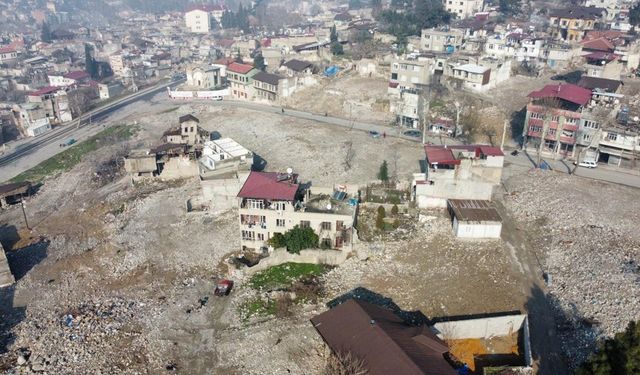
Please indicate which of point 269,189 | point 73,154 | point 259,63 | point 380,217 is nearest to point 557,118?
point 380,217

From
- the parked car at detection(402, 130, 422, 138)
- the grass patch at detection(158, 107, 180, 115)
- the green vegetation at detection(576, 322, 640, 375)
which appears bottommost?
the grass patch at detection(158, 107, 180, 115)

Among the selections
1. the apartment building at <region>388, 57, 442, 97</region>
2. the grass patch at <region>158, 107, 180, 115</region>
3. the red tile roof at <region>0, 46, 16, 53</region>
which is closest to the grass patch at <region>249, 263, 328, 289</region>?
the apartment building at <region>388, 57, 442, 97</region>

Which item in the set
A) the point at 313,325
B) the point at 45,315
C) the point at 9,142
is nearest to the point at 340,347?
the point at 313,325

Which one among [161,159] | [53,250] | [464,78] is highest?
[464,78]

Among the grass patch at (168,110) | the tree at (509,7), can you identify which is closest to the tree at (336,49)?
the grass patch at (168,110)

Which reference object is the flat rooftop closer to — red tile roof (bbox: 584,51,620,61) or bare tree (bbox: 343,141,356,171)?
bare tree (bbox: 343,141,356,171)

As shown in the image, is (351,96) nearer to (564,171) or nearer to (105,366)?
(564,171)

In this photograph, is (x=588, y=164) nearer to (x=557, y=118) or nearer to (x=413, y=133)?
(x=557, y=118)
